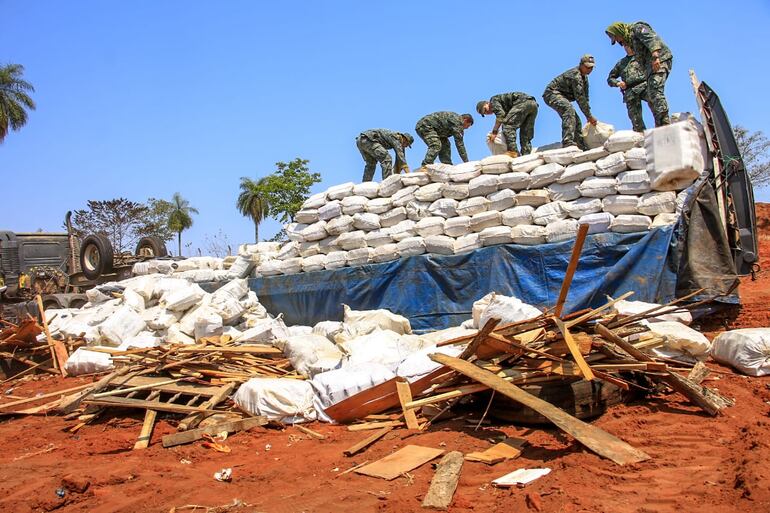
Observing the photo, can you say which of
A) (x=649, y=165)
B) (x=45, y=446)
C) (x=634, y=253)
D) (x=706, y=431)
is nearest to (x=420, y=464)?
(x=706, y=431)

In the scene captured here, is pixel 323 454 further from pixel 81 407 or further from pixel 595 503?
pixel 81 407

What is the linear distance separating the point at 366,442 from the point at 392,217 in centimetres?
491

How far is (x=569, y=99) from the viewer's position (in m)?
8.62

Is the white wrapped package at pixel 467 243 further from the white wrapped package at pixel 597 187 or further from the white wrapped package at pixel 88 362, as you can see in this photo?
the white wrapped package at pixel 88 362

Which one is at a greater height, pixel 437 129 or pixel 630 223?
pixel 437 129

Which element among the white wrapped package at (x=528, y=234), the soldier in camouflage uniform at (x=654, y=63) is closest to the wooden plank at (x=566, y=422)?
the white wrapped package at (x=528, y=234)

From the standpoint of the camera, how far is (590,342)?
4129 millimetres

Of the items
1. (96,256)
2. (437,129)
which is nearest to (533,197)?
(437,129)

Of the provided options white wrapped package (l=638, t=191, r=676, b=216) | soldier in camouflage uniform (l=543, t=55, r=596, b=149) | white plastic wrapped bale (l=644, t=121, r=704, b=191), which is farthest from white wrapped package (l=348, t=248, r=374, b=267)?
white plastic wrapped bale (l=644, t=121, r=704, b=191)

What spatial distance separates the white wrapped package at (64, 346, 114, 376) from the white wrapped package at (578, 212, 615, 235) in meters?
5.82

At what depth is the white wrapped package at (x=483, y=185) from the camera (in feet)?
26.1

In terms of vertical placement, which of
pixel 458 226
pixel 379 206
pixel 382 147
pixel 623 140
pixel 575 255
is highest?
pixel 382 147

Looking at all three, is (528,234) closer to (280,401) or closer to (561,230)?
(561,230)

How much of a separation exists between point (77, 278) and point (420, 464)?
36.5ft
